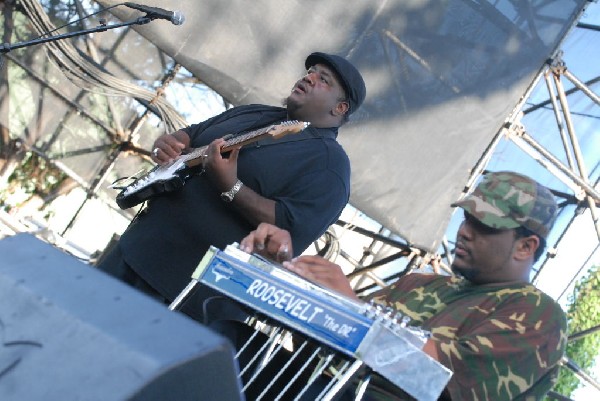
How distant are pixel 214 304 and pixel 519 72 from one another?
4.19 metres

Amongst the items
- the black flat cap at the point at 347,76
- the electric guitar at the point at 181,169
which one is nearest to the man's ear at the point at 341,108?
the black flat cap at the point at 347,76

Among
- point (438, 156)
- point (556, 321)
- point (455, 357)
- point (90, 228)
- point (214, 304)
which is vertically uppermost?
point (438, 156)

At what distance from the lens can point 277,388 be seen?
179cm

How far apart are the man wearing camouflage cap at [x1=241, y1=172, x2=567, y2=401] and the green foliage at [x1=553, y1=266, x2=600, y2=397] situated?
33.8 feet

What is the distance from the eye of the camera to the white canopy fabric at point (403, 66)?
5.07 metres

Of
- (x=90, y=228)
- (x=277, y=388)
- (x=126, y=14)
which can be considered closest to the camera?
(x=277, y=388)

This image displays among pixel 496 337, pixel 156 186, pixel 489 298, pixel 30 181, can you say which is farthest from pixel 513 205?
pixel 30 181

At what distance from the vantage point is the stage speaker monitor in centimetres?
108

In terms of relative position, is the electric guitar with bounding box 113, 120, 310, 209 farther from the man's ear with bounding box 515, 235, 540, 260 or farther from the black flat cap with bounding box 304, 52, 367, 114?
the man's ear with bounding box 515, 235, 540, 260

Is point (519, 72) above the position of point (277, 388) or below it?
above

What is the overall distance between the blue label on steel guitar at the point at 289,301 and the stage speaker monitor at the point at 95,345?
359 millimetres

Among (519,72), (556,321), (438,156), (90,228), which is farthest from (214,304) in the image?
(90,228)

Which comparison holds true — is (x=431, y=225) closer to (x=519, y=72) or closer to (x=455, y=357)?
(x=519, y=72)

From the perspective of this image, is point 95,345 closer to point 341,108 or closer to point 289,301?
point 289,301
